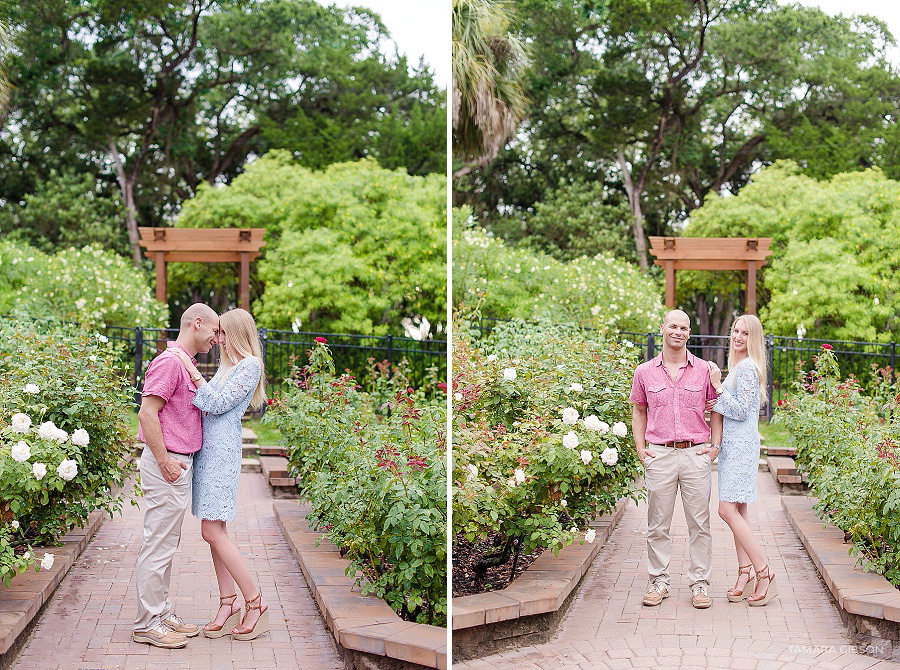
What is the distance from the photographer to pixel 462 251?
28.0 ft

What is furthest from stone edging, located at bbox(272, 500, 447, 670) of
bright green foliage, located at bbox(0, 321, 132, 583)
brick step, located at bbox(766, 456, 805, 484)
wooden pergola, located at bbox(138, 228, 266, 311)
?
wooden pergola, located at bbox(138, 228, 266, 311)

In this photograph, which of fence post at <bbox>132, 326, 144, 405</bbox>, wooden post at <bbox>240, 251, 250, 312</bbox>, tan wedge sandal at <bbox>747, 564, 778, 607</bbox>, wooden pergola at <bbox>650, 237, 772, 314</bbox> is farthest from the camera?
wooden post at <bbox>240, 251, 250, 312</bbox>

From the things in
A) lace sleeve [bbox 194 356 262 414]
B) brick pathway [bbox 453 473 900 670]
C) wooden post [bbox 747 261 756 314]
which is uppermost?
wooden post [bbox 747 261 756 314]

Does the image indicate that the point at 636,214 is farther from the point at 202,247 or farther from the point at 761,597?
the point at 761,597

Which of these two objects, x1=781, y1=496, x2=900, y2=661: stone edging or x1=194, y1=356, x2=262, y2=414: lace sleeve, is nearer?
x1=194, y1=356, x2=262, y2=414: lace sleeve

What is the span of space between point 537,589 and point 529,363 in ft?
5.83

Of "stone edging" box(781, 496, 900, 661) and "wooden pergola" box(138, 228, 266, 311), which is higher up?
"wooden pergola" box(138, 228, 266, 311)

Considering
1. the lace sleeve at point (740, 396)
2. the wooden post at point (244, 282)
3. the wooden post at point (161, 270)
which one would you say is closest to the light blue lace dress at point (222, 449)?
the lace sleeve at point (740, 396)

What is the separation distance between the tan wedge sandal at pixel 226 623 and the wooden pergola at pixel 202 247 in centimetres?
701

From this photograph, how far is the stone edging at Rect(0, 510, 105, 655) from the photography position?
2688 mm

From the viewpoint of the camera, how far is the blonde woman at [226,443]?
2840mm

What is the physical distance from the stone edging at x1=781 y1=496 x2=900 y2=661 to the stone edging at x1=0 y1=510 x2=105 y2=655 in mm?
2982

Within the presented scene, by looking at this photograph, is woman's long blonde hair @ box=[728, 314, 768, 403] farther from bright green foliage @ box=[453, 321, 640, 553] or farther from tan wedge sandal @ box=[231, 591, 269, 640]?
tan wedge sandal @ box=[231, 591, 269, 640]

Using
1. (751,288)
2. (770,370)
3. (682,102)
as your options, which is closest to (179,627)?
(770,370)
